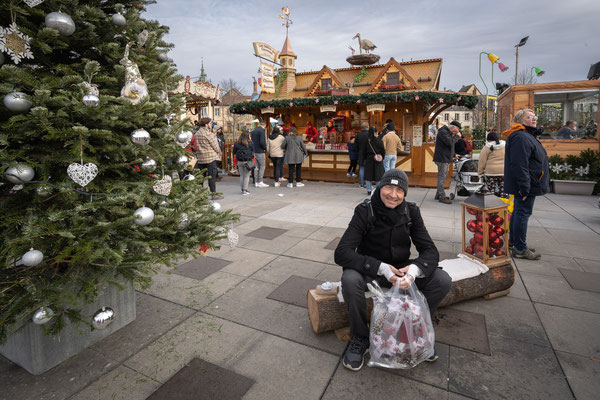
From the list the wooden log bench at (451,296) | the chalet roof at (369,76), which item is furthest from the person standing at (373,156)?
the wooden log bench at (451,296)

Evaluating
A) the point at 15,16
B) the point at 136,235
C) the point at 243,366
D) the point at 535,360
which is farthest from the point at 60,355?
the point at 535,360

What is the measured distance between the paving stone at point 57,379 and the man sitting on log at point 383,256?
6.01 feet

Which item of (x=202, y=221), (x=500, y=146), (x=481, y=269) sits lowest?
(x=481, y=269)

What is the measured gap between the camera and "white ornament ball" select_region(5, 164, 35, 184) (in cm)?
190

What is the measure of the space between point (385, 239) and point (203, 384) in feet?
5.72

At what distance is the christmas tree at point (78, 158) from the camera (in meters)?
1.95

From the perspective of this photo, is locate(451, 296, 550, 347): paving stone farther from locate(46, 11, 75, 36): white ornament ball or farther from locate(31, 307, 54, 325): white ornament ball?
locate(46, 11, 75, 36): white ornament ball

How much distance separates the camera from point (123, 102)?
2.24 metres

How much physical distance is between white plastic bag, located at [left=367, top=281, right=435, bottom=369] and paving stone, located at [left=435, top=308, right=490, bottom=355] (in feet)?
1.74

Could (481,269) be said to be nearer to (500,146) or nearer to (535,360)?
(535,360)

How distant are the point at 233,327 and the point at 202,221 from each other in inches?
39.6

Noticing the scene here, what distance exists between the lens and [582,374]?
237 centimetres

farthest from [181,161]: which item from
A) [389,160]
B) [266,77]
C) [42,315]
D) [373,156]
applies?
[266,77]

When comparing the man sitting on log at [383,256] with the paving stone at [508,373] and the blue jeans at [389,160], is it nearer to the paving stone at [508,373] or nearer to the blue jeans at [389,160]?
the paving stone at [508,373]
